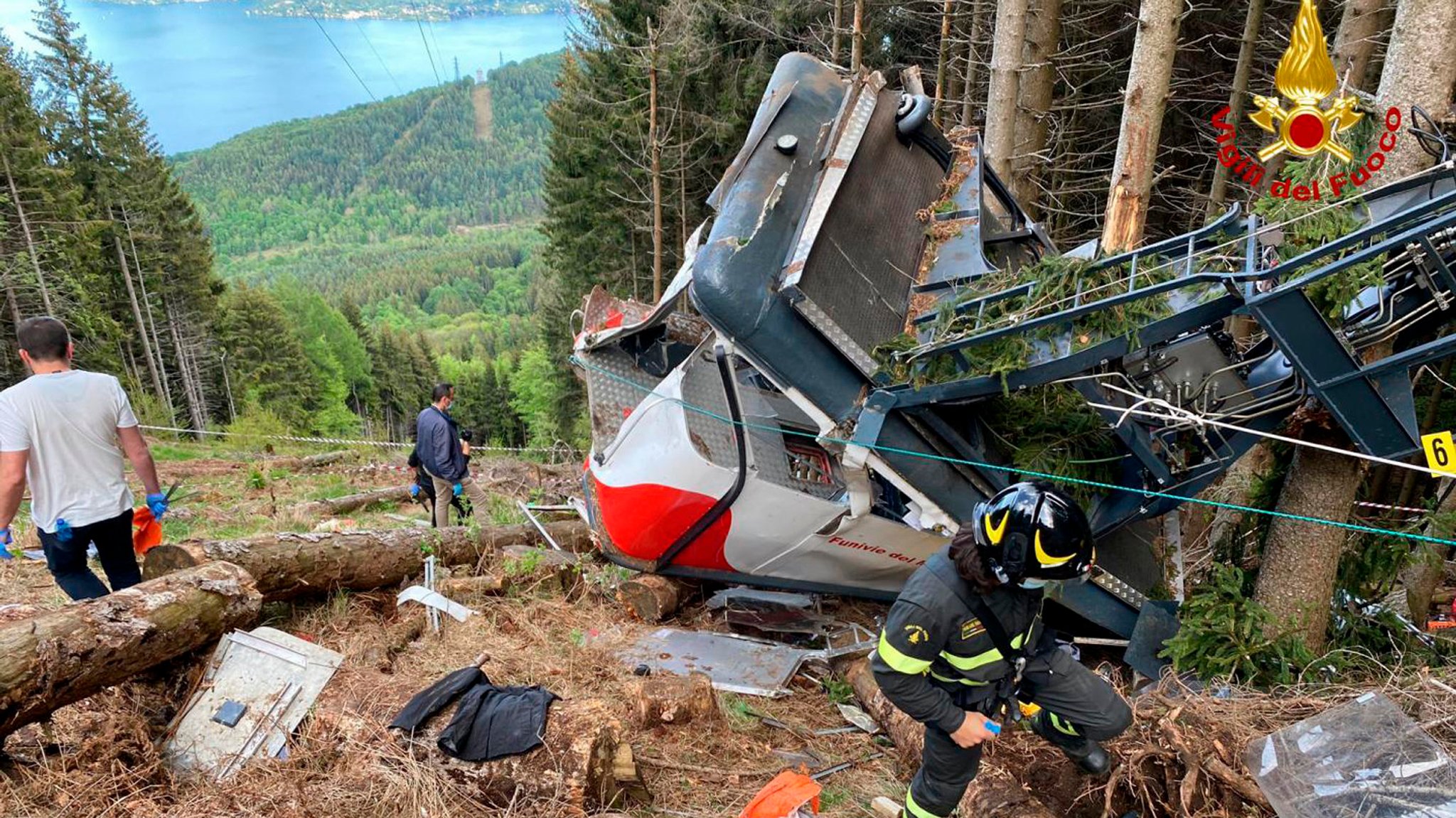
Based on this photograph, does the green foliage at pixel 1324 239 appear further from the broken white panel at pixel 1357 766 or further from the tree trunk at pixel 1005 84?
the tree trunk at pixel 1005 84

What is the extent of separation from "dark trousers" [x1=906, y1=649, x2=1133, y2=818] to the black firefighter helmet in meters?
0.49

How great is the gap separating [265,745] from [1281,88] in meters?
4.89

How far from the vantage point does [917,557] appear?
4.67 meters

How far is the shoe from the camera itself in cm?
Result: 287

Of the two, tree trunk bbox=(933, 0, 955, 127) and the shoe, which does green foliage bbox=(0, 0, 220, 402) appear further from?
the shoe

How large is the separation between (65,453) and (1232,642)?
5123 millimetres

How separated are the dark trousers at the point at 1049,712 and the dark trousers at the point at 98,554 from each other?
12.4 feet

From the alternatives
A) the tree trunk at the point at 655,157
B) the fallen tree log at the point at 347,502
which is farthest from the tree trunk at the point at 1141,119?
the tree trunk at the point at 655,157

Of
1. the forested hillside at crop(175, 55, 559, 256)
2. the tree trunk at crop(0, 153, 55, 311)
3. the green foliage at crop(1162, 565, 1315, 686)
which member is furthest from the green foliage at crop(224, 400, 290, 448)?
the forested hillside at crop(175, 55, 559, 256)

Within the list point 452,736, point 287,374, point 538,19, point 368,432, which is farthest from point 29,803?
point 538,19

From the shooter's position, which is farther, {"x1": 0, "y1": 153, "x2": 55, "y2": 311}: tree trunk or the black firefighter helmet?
{"x1": 0, "y1": 153, "x2": 55, "y2": 311}: tree trunk

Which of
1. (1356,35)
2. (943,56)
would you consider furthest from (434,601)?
(943,56)

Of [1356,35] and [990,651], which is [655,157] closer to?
[1356,35]

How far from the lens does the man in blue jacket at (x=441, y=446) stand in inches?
260
